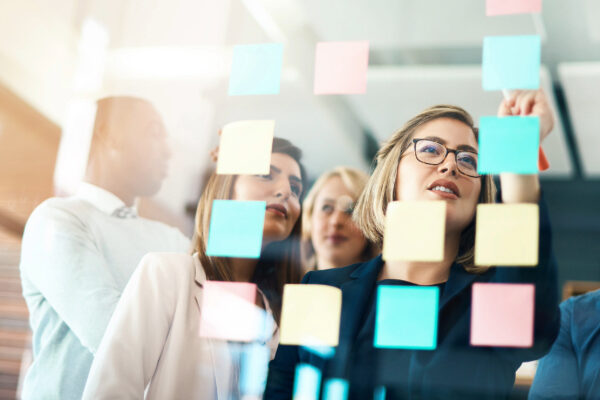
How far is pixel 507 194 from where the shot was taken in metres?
1.03

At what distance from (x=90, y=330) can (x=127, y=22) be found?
29.3 inches

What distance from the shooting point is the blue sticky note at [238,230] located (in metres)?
1.18

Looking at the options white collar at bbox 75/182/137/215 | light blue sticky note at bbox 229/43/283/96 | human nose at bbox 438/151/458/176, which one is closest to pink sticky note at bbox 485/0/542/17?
human nose at bbox 438/151/458/176

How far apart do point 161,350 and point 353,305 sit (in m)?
0.37

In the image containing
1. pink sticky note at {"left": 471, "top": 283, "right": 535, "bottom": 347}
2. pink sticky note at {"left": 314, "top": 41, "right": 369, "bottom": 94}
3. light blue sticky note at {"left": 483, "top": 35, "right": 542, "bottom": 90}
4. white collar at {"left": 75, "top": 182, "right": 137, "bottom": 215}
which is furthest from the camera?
white collar at {"left": 75, "top": 182, "right": 137, "bottom": 215}

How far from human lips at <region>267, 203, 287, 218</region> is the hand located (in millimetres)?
439

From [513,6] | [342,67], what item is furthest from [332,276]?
[513,6]

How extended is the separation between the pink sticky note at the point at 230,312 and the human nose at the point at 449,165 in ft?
1.39

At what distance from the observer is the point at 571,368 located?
101cm

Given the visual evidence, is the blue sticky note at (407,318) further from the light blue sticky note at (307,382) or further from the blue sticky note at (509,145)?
the blue sticky note at (509,145)

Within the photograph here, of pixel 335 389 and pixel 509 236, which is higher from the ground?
pixel 509 236

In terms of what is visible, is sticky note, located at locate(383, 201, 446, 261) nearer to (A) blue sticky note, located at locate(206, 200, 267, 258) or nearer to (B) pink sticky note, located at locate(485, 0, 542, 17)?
(A) blue sticky note, located at locate(206, 200, 267, 258)

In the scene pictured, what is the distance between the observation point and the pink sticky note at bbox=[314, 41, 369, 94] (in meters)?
1.19

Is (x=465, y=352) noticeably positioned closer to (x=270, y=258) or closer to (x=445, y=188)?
(x=445, y=188)
